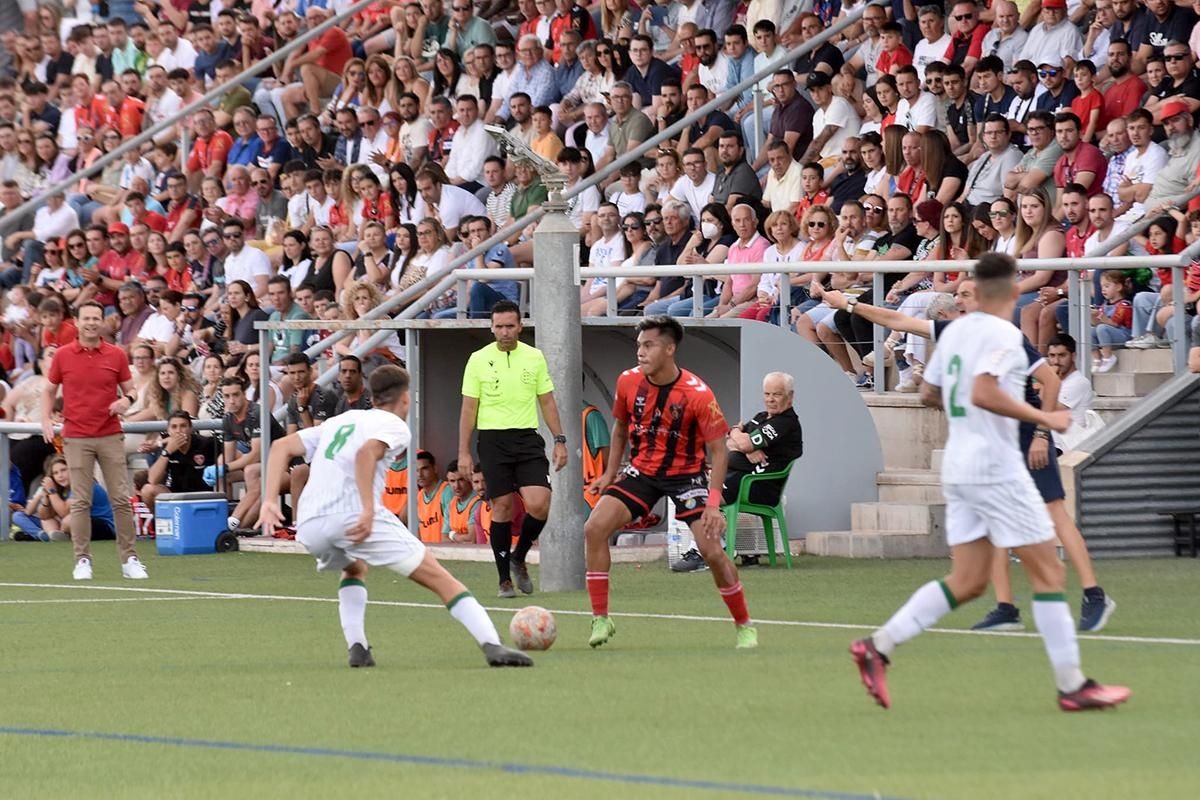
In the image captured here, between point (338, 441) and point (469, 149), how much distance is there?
15786mm

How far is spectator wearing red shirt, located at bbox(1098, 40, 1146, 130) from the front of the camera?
20.1 m

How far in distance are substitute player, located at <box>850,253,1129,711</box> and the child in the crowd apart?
9372mm

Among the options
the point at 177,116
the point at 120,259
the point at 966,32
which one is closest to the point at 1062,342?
the point at 966,32

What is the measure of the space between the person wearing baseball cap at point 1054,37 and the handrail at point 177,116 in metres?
12.4

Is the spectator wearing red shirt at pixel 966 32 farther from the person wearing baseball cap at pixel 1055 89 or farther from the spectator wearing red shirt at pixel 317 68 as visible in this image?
the spectator wearing red shirt at pixel 317 68

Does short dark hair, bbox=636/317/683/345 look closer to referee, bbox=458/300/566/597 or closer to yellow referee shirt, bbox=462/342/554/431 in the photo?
referee, bbox=458/300/566/597

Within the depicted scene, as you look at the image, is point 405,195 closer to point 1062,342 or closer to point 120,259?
point 120,259

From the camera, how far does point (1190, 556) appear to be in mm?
17844

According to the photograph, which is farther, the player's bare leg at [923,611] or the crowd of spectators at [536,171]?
the crowd of spectators at [536,171]

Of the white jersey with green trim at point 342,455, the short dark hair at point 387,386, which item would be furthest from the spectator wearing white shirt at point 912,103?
the white jersey with green trim at point 342,455

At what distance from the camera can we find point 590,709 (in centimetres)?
963

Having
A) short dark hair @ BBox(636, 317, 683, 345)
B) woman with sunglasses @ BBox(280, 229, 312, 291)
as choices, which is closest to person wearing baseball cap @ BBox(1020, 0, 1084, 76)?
woman with sunglasses @ BBox(280, 229, 312, 291)

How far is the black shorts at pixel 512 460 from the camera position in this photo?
1620 cm

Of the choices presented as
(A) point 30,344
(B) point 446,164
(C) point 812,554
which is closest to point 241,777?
(C) point 812,554
